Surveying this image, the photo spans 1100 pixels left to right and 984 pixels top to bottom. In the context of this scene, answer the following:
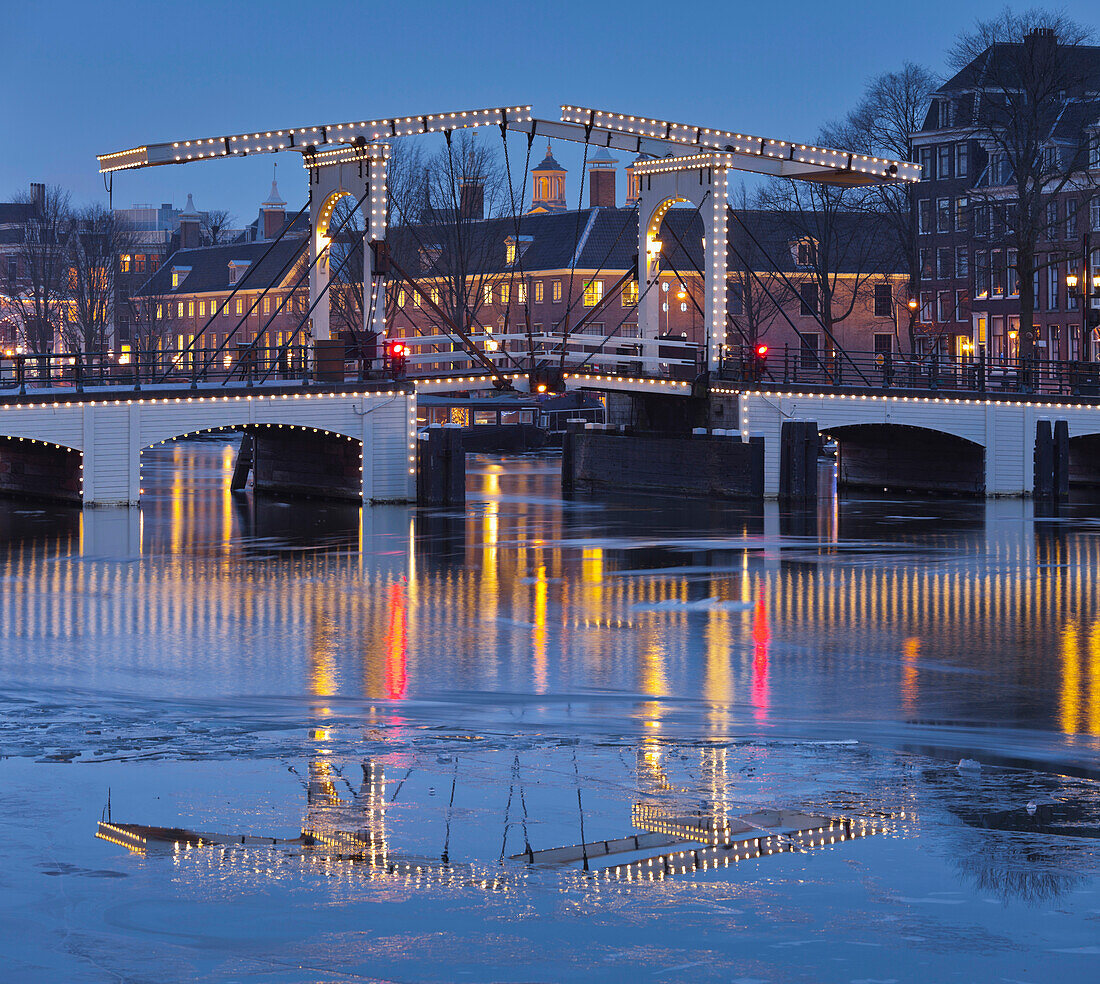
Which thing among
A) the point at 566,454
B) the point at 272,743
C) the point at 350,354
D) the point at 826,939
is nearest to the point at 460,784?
the point at 272,743

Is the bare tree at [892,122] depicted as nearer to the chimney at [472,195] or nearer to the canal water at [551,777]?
the chimney at [472,195]

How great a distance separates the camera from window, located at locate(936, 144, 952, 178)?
73.0m

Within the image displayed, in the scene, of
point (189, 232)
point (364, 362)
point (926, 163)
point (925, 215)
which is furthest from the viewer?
point (189, 232)

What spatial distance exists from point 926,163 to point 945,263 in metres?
4.65

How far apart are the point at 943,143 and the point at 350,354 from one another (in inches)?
1735

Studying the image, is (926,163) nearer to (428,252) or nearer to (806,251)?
(806,251)

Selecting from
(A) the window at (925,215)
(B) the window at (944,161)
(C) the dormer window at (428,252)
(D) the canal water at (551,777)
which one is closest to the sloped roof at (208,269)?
(C) the dormer window at (428,252)

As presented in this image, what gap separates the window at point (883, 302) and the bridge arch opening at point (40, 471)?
55.0 meters

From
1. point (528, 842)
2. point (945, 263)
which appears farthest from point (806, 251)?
point (528, 842)

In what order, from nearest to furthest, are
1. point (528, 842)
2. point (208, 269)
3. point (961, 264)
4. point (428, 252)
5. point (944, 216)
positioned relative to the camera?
point (528, 842) < point (961, 264) < point (944, 216) < point (428, 252) < point (208, 269)

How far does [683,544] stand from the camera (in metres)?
28.1

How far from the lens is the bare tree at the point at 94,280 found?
82.2 meters

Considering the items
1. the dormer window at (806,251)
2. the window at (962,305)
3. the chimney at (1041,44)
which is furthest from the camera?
the window at (962,305)

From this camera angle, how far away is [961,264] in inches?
2857
